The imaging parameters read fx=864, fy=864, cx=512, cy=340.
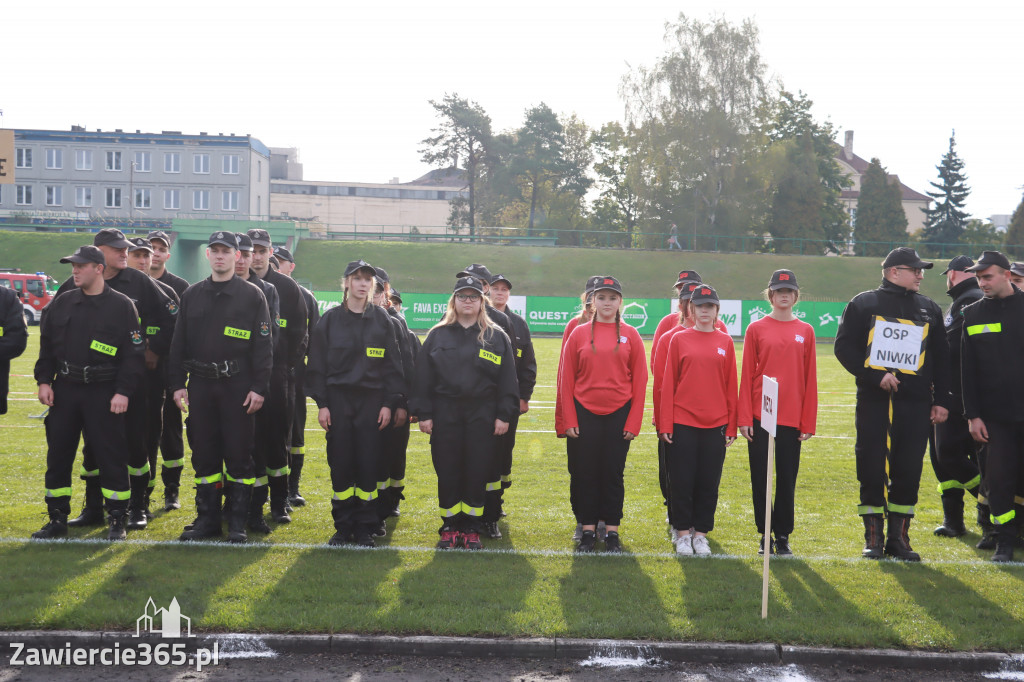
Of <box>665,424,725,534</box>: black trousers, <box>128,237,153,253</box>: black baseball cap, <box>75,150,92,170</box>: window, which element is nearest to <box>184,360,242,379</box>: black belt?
<box>128,237,153,253</box>: black baseball cap

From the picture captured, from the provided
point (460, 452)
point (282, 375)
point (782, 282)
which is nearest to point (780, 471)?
point (782, 282)

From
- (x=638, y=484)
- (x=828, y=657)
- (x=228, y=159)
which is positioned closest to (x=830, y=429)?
(x=638, y=484)

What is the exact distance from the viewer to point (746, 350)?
7.08 meters

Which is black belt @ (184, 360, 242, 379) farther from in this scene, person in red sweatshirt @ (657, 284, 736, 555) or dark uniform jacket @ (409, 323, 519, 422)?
person in red sweatshirt @ (657, 284, 736, 555)

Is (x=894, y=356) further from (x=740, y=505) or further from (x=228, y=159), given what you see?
(x=228, y=159)

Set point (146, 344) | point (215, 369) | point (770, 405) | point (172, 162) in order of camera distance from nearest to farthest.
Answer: point (770, 405) < point (215, 369) < point (146, 344) < point (172, 162)

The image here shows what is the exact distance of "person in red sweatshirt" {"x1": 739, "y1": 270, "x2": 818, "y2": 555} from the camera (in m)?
6.82

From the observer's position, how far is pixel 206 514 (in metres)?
6.91

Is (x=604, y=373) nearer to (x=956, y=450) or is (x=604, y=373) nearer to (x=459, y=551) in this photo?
(x=459, y=551)

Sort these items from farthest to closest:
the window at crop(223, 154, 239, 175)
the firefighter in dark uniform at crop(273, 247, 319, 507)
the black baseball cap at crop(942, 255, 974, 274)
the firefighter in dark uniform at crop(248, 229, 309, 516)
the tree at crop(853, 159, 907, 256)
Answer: the window at crop(223, 154, 239, 175) → the tree at crop(853, 159, 907, 256) → the firefighter in dark uniform at crop(273, 247, 319, 507) → the black baseball cap at crop(942, 255, 974, 274) → the firefighter in dark uniform at crop(248, 229, 309, 516)

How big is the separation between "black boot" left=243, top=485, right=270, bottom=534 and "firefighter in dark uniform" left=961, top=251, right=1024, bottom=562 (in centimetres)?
583

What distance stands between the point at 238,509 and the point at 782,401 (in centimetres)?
442

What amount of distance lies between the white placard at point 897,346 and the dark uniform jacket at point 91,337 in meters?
5.85

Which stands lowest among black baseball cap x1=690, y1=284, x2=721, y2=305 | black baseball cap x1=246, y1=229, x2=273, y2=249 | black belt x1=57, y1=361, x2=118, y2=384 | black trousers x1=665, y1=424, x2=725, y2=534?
black trousers x1=665, y1=424, x2=725, y2=534
